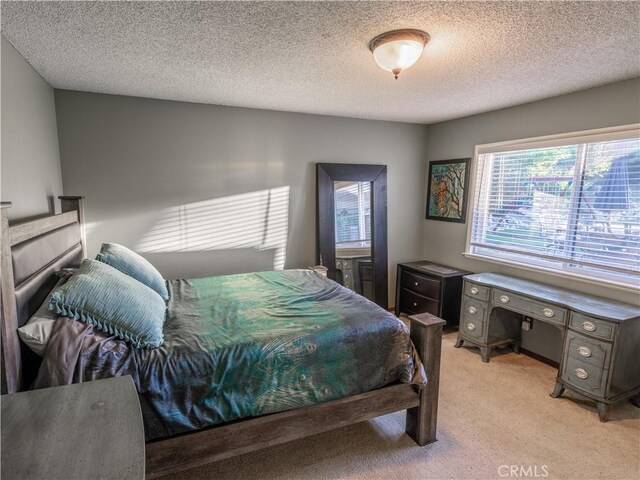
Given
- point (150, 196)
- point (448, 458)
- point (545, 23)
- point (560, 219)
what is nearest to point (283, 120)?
point (150, 196)

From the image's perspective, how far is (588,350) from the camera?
2430mm

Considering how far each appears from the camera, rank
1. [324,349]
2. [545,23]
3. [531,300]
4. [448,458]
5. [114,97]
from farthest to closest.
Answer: [114,97] → [531,300] → [448,458] → [324,349] → [545,23]

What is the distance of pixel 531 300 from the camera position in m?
2.84

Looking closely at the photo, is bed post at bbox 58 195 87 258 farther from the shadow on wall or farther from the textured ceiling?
the textured ceiling

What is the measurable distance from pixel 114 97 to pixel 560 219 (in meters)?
3.99

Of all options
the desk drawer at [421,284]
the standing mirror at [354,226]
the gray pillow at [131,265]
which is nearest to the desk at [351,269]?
the standing mirror at [354,226]

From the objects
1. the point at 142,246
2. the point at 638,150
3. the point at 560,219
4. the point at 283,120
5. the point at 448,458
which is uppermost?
the point at 283,120

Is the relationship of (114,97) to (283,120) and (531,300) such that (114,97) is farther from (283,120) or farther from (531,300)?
(531,300)

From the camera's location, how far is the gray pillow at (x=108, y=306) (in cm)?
155

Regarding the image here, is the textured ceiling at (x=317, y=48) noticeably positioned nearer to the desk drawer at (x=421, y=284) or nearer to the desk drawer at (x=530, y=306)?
the desk drawer at (x=530, y=306)

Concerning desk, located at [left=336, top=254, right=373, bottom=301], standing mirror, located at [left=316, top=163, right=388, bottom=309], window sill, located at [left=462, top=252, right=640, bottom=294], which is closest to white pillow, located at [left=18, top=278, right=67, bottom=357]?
standing mirror, located at [left=316, top=163, right=388, bottom=309]

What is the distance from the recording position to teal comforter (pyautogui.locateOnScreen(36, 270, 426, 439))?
5.03ft

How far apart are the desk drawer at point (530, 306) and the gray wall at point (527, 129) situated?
0.47m

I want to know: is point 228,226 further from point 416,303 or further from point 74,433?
point 74,433
